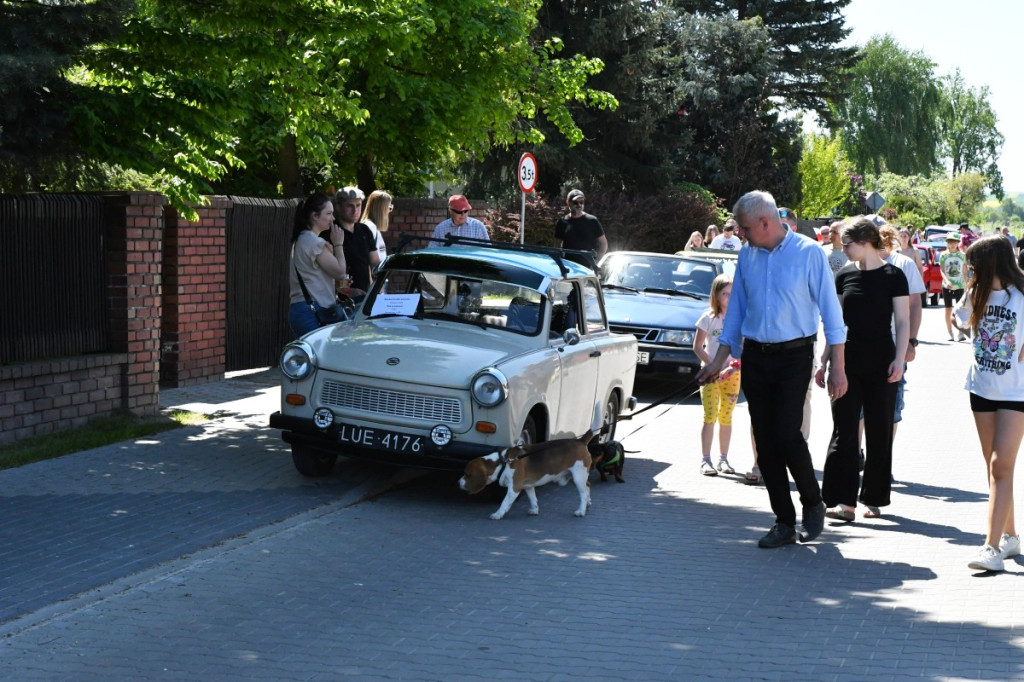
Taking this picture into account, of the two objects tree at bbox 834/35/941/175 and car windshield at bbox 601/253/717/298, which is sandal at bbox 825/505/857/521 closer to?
car windshield at bbox 601/253/717/298

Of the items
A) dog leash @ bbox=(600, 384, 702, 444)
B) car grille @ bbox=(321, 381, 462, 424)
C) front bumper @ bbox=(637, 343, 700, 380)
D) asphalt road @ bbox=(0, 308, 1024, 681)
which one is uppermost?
car grille @ bbox=(321, 381, 462, 424)

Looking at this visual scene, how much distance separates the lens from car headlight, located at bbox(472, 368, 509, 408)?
8.41 meters

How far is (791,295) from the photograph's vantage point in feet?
25.0

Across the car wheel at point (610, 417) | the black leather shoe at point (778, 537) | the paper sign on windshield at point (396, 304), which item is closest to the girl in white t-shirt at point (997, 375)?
the black leather shoe at point (778, 537)

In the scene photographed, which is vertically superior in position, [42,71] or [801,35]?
[801,35]

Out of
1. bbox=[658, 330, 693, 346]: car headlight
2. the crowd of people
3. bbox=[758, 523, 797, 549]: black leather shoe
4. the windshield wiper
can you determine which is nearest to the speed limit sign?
the windshield wiper

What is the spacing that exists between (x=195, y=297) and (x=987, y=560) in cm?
914

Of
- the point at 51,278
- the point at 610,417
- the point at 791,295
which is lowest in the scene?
the point at 610,417

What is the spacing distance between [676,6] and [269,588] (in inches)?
1953

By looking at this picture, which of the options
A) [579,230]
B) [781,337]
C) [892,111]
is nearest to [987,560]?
[781,337]

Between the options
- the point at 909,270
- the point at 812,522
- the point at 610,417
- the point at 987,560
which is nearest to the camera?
the point at 987,560

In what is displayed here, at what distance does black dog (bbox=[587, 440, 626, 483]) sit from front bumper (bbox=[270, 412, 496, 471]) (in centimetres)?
125

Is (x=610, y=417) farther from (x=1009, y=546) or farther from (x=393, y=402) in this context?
(x=1009, y=546)

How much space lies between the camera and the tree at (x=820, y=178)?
65125 mm
